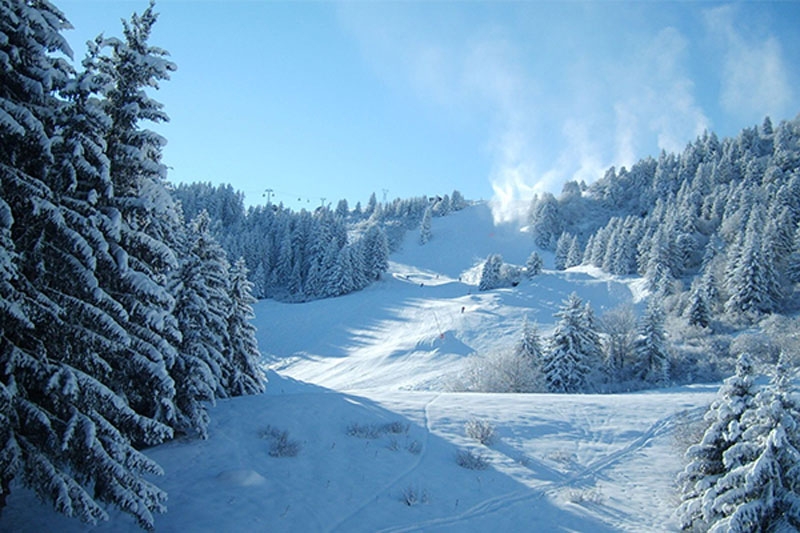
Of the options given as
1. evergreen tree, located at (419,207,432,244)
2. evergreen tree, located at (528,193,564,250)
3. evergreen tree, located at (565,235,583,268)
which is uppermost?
evergreen tree, located at (528,193,564,250)

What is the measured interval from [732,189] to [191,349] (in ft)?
315

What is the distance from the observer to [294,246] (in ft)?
295

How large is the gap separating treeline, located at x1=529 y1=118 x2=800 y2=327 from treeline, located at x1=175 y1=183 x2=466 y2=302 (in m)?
43.1

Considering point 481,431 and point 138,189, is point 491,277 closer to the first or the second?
point 481,431

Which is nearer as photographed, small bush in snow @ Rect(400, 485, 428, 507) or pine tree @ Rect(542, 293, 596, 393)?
small bush in snow @ Rect(400, 485, 428, 507)

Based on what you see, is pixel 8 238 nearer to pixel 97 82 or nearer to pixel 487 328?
pixel 97 82

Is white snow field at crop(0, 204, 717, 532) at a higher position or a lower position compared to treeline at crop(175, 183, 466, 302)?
lower

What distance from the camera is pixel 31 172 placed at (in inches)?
307

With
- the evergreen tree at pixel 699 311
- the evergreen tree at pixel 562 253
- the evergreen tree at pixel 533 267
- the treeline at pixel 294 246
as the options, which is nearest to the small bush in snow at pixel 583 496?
the evergreen tree at pixel 699 311

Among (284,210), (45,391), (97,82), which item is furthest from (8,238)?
(284,210)

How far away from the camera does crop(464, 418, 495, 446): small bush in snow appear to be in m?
14.2

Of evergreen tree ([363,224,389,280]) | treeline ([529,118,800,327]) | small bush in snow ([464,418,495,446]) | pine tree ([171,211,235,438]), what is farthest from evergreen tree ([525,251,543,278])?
pine tree ([171,211,235,438])

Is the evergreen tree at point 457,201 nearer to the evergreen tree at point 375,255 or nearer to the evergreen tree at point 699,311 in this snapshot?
the evergreen tree at point 375,255

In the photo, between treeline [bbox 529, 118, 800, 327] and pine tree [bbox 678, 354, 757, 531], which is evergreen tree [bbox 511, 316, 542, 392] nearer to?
treeline [bbox 529, 118, 800, 327]
